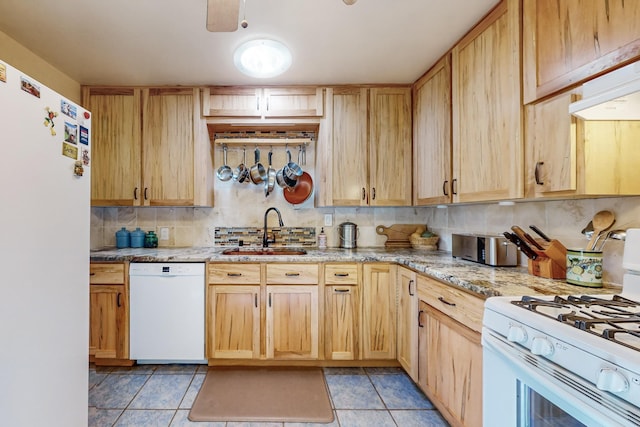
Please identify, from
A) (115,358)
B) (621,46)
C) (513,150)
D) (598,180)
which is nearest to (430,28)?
(513,150)

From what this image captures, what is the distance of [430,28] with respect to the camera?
1.81 m

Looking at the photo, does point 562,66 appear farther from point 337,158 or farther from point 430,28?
point 337,158

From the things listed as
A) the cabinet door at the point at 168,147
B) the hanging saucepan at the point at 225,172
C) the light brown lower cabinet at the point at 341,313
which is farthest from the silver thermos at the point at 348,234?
the cabinet door at the point at 168,147

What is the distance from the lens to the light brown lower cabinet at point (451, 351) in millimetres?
1332

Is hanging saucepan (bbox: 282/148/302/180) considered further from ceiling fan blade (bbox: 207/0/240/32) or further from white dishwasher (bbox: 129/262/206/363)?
ceiling fan blade (bbox: 207/0/240/32)

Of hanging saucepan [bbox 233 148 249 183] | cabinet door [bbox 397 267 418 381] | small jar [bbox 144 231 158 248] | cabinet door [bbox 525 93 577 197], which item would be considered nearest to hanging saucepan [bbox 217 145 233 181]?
hanging saucepan [bbox 233 148 249 183]

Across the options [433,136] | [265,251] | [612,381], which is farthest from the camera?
[265,251]

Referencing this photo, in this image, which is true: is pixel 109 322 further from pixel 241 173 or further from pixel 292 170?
pixel 292 170

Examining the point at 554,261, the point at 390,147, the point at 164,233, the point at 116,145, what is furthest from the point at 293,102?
the point at 554,261

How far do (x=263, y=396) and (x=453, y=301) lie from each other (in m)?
1.34

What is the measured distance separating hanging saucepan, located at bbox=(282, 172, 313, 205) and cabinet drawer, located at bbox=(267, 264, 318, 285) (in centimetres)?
75

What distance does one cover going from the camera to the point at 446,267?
1717 mm

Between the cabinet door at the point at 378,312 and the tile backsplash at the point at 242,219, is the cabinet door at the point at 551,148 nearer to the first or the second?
the cabinet door at the point at 378,312

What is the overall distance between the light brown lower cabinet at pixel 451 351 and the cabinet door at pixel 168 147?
6.54 ft
